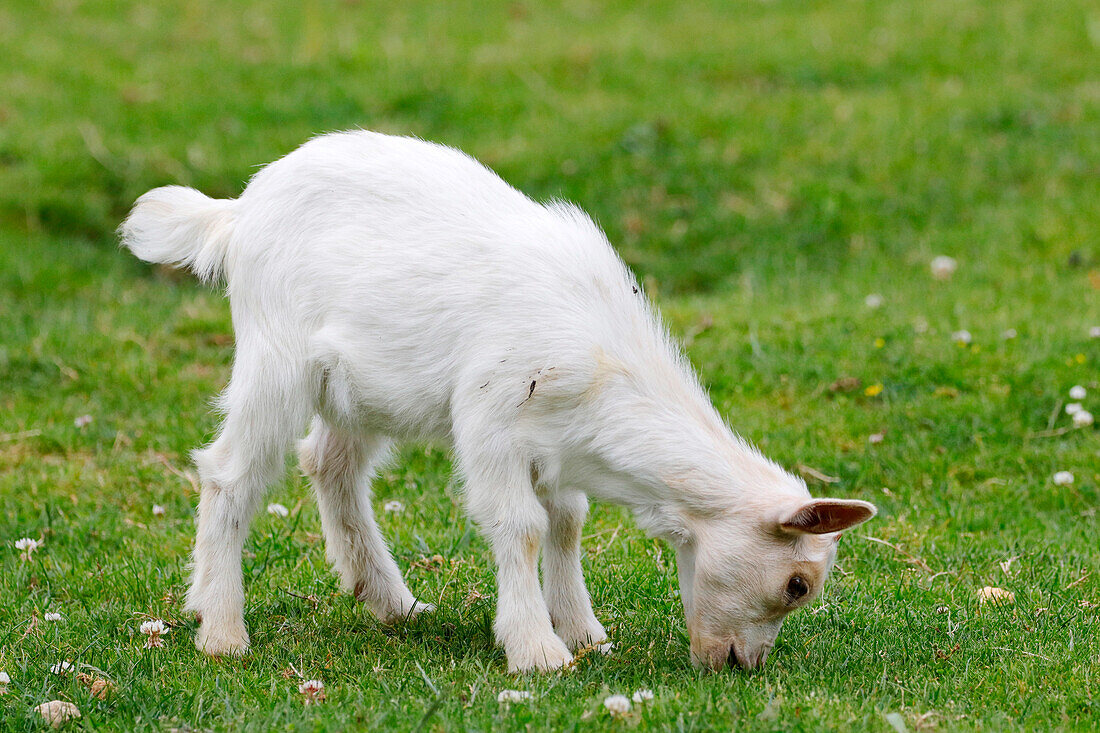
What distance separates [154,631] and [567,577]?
1.51 m

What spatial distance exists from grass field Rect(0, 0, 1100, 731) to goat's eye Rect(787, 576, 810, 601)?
266 millimetres

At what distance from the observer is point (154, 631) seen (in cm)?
479

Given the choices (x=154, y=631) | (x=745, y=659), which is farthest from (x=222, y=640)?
(x=745, y=659)

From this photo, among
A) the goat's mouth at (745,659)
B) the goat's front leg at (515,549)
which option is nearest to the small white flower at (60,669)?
the goat's front leg at (515,549)

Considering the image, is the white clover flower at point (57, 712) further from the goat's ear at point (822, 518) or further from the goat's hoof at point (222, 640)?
the goat's ear at point (822, 518)

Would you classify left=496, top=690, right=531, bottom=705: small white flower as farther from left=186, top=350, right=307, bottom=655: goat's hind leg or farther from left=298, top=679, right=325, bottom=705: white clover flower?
left=186, top=350, right=307, bottom=655: goat's hind leg

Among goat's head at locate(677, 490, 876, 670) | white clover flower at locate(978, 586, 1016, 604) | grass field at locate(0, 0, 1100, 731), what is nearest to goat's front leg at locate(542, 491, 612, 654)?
grass field at locate(0, 0, 1100, 731)

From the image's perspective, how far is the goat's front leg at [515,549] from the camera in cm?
441

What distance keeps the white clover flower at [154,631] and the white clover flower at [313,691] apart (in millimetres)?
783

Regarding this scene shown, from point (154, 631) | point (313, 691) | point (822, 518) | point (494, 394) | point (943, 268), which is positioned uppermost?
point (494, 394)

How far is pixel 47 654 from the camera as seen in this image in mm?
4562

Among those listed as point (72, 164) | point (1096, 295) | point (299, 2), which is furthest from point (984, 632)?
point (299, 2)

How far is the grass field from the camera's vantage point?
4.38m

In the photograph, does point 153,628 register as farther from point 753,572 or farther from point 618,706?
point 753,572
